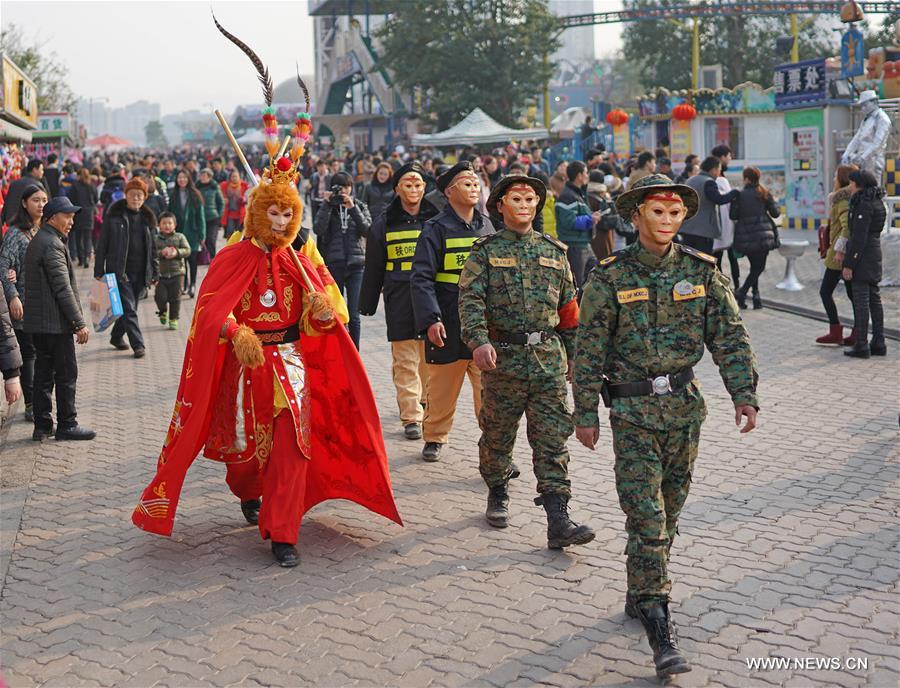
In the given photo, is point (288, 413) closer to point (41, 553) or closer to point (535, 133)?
point (41, 553)

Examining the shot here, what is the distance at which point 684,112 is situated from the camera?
2795 centimetres

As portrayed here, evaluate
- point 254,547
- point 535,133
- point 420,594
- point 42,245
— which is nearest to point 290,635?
point 420,594

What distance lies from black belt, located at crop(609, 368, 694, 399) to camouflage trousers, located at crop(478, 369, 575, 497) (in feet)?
4.47

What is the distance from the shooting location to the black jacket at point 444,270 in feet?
22.9

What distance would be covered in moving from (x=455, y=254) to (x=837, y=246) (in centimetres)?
526

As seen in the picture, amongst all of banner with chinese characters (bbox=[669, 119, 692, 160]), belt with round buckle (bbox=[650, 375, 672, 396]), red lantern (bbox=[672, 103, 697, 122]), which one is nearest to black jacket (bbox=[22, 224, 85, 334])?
belt with round buckle (bbox=[650, 375, 672, 396])

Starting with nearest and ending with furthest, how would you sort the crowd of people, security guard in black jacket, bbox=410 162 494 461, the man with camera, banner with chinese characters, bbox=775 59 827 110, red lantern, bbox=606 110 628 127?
security guard in black jacket, bbox=410 162 494 461
the crowd of people
the man with camera
banner with chinese characters, bbox=775 59 827 110
red lantern, bbox=606 110 628 127

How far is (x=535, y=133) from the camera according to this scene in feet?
118

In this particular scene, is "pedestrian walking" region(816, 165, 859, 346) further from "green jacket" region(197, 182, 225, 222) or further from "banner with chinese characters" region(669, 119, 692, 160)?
"banner with chinese characters" region(669, 119, 692, 160)

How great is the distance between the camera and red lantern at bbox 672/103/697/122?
91.5ft

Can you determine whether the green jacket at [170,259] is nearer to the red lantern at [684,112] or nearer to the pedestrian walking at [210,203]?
the pedestrian walking at [210,203]

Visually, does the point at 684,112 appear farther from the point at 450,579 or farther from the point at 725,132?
the point at 450,579

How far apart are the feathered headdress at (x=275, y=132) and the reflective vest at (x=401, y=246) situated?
184 centimetres

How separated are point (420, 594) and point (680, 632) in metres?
1.22
